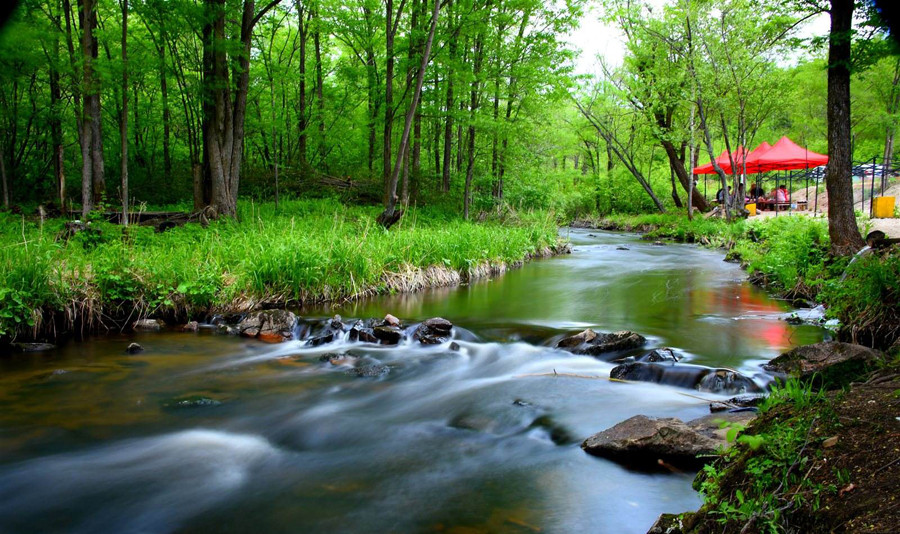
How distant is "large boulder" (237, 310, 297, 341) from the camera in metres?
8.55

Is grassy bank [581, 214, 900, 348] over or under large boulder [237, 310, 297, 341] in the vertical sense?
over

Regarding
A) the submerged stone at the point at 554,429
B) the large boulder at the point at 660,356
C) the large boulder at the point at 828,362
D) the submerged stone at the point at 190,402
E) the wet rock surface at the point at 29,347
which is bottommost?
the submerged stone at the point at 554,429

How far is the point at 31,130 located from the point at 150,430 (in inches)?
855

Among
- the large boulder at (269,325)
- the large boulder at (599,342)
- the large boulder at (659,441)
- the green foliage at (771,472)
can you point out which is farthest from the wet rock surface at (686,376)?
the large boulder at (269,325)

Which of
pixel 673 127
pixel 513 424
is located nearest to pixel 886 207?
pixel 673 127

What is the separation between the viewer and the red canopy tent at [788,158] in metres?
25.4

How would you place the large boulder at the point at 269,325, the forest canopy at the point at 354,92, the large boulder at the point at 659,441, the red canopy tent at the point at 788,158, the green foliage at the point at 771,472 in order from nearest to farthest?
the green foliage at the point at 771,472, the large boulder at the point at 659,441, the large boulder at the point at 269,325, the forest canopy at the point at 354,92, the red canopy tent at the point at 788,158

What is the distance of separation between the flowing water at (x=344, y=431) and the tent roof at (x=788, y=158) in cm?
1948

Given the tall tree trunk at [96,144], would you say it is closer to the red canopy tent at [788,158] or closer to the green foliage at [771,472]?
the green foliage at [771,472]

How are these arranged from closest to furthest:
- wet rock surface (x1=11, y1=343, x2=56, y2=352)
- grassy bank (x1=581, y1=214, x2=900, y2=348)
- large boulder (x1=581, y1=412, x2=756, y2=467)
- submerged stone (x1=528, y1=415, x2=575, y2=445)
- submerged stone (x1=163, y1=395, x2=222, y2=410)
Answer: large boulder (x1=581, y1=412, x2=756, y2=467) → submerged stone (x1=528, y1=415, x2=575, y2=445) → submerged stone (x1=163, y1=395, x2=222, y2=410) → grassy bank (x1=581, y1=214, x2=900, y2=348) → wet rock surface (x1=11, y1=343, x2=56, y2=352)

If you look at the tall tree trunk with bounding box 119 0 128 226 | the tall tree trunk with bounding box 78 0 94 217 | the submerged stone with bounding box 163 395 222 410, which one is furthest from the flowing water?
the tall tree trunk with bounding box 78 0 94 217

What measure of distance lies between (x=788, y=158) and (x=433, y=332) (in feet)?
77.5

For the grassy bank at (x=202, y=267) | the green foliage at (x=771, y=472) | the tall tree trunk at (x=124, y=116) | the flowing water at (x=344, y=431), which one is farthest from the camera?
the tall tree trunk at (x=124, y=116)

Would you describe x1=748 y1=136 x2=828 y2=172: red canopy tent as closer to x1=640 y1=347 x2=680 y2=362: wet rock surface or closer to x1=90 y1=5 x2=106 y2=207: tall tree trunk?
x1=640 y1=347 x2=680 y2=362: wet rock surface
